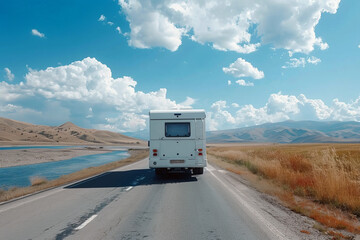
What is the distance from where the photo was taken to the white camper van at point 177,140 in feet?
47.3

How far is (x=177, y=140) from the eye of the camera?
14461 mm

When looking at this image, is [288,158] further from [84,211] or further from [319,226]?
[84,211]

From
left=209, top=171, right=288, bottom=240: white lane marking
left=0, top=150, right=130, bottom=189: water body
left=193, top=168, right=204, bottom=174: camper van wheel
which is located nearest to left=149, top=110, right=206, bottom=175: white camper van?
left=193, top=168, right=204, bottom=174: camper van wheel

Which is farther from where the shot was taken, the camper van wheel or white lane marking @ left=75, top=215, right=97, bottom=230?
the camper van wheel

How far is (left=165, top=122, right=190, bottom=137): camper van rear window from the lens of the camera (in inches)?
573

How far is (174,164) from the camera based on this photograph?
14.4 m

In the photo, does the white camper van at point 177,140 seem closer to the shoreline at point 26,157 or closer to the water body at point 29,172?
the water body at point 29,172

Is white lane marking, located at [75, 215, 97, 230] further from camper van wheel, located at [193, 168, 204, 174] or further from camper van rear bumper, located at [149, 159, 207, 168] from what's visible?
camper van wheel, located at [193, 168, 204, 174]

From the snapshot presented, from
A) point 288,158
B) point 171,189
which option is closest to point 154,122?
point 171,189

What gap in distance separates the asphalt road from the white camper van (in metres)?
3.48

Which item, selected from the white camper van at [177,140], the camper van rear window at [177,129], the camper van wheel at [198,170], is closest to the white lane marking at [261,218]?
the white camper van at [177,140]

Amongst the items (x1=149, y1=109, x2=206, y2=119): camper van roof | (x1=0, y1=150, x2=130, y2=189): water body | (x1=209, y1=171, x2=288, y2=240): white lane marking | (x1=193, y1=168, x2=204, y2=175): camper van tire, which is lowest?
(x1=0, y1=150, x2=130, y2=189): water body

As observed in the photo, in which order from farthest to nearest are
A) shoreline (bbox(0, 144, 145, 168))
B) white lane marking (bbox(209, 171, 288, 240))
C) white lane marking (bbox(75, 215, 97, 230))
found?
shoreline (bbox(0, 144, 145, 168)) < white lane marking (bbox(75, 215, 97, 230)) < white lane marking (bbox(209, 171, 288, 240))

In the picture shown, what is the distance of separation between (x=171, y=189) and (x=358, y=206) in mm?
6661
